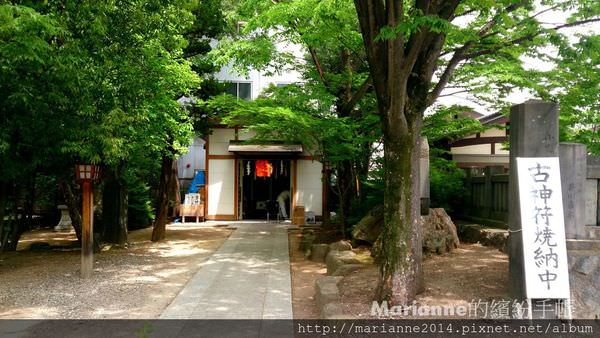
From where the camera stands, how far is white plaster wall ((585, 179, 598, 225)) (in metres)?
6.07

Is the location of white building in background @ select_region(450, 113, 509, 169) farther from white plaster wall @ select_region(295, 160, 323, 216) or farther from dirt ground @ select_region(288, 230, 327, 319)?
dirt ground @ select_region(288, 230, 327, 319)

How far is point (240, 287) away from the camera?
8.14m

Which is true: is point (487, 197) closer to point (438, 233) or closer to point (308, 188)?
point (438, 233)

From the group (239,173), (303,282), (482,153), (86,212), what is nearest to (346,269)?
(303,282)

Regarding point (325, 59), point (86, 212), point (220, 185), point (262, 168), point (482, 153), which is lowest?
point (86, 212)

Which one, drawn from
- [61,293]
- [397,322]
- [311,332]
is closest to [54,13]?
[61,293]

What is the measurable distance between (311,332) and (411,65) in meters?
3.43

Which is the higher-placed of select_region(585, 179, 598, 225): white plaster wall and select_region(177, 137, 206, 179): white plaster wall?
select_region(177, 137, 206, 179): white plaster wall

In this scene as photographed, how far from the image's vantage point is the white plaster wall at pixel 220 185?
19.5 metres

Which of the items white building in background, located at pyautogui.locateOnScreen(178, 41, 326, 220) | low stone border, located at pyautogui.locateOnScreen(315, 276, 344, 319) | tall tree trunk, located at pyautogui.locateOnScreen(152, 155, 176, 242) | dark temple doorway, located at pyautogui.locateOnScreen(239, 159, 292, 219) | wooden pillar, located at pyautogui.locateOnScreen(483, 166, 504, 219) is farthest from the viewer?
dark temple doorway, located at pyautogui.locateOnScreen(239, 159, 292, 219)

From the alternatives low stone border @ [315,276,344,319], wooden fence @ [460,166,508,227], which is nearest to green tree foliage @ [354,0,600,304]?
low stone border @ [315,276,344,319]

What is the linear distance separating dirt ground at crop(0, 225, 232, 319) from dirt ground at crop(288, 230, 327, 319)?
6.61 feet

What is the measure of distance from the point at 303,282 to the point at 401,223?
366cm

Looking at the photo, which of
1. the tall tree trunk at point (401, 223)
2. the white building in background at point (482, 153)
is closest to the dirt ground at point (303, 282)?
the tall tree trunk at point (401, 223)
